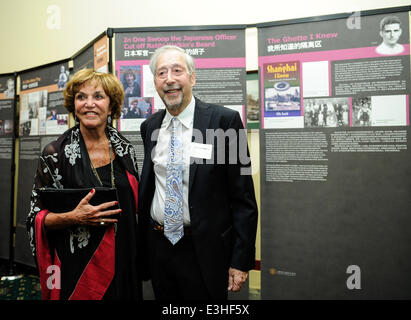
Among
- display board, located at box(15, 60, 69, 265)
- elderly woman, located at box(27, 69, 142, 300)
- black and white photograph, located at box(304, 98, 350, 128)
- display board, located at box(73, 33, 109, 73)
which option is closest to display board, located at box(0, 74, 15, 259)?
display board, located at box(15, 60, 69, 265)

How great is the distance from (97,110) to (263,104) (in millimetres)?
1523

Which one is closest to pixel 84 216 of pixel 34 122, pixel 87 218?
pixel 87 218

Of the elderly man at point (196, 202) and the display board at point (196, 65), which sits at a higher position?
the display board at point (196, 65)

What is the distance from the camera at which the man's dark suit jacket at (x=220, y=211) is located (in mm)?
1437

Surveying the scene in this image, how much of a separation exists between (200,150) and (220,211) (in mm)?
341

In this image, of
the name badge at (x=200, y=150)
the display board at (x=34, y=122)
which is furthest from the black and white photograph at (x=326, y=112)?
the display board at (x=34, y=122)

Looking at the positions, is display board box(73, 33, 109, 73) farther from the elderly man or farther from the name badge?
the name badge

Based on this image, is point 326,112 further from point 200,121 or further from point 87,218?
point 87,218

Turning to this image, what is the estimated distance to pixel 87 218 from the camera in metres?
1.36

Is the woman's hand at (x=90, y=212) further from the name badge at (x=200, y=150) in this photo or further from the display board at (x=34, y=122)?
the display board at (x=34, y=122)

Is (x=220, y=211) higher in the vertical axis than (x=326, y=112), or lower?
lower

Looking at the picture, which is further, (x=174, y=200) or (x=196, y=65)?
(x=196, y=65)
